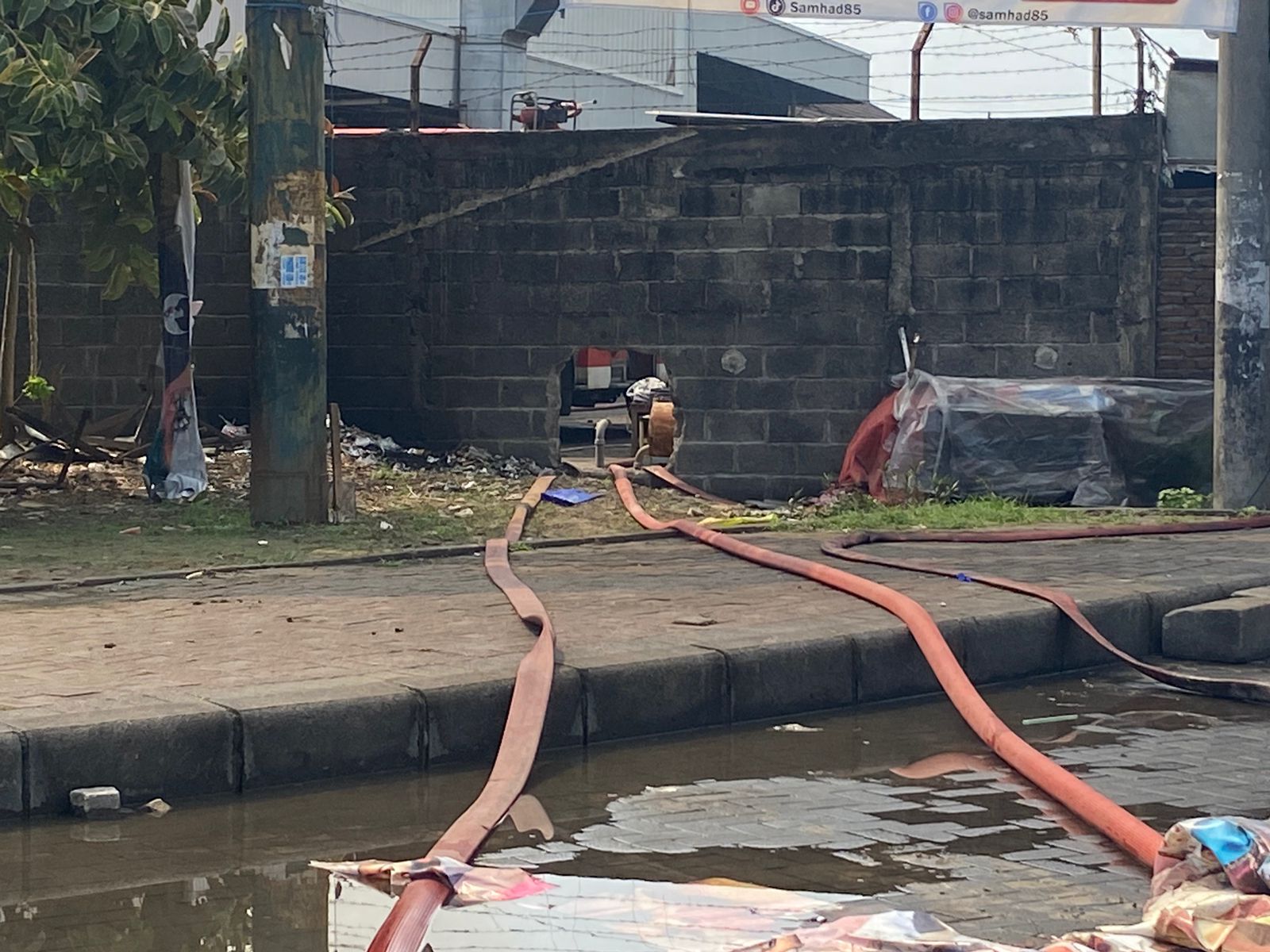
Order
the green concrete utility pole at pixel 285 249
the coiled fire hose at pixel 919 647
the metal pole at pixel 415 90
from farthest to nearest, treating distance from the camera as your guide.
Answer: the metal pole at pixel 415 90, the green concrete utility pole at pixel 285 249, the coiled fire hose at pixel 919 647

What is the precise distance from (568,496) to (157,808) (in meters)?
6.71

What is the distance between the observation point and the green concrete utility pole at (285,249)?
9156 millimetres

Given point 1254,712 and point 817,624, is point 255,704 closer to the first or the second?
point 817,624

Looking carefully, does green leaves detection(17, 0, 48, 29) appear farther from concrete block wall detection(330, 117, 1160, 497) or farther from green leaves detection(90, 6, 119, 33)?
concrete block wall detection(330, 117, 1160, 497)

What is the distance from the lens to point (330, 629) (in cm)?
613

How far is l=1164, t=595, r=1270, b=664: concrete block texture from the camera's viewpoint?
6.80m

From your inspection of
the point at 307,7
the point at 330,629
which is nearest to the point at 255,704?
the point at 330,629

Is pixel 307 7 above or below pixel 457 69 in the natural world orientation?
below

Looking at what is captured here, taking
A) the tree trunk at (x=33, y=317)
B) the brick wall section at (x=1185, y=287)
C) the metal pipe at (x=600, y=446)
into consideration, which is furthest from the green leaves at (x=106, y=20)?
the brick wall section at (x=1185, y=287)

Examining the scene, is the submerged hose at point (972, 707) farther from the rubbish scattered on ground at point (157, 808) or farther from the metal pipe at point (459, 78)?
the metal pipe at point (459, 78)

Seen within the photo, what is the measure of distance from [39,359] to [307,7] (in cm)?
436

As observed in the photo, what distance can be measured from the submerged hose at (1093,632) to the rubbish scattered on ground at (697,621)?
1385 mm

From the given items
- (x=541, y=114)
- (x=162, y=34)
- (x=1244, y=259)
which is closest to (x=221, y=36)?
(x=162, y=34)

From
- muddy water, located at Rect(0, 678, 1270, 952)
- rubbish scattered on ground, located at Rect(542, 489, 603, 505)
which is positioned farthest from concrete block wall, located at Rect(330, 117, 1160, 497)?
muddy water, located at Rect(0, 678, 1270, 952)
